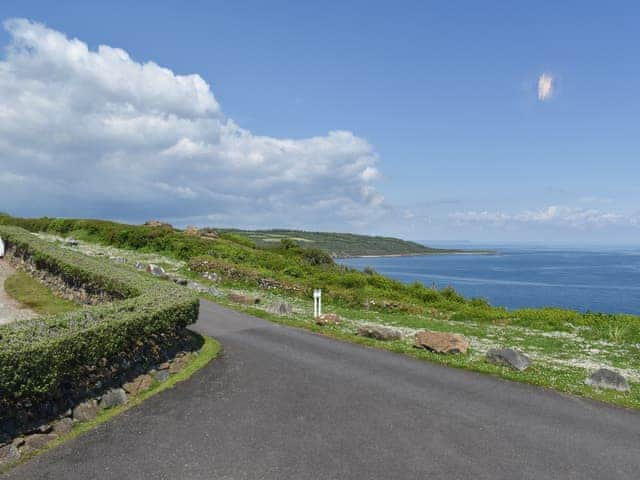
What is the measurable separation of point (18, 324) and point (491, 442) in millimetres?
11537

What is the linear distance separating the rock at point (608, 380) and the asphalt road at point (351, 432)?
4.76 ft

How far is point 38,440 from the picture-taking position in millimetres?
9062

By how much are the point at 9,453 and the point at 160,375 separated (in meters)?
4.35

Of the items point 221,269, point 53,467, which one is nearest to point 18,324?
point 53,467

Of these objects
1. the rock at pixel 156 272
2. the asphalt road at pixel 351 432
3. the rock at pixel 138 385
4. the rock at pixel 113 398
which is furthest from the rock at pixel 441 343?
the rock at pixel 156 272

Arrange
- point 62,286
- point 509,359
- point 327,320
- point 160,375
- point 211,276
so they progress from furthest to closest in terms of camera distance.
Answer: point 211,276, point 62,286, point 327,320, point 509,359, point 160,375

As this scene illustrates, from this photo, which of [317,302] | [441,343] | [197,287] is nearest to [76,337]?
[441,343]

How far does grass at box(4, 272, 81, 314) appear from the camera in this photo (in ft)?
67.4

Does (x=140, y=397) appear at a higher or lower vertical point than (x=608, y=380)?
lower

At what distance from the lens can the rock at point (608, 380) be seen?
12.1 meters

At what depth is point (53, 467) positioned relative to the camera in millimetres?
8281

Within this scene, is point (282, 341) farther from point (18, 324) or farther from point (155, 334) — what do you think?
point (18, 324)

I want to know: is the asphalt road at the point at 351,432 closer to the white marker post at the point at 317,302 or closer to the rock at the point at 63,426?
the rock at the point at 63,426

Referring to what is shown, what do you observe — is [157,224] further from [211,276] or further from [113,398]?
[113,398]
